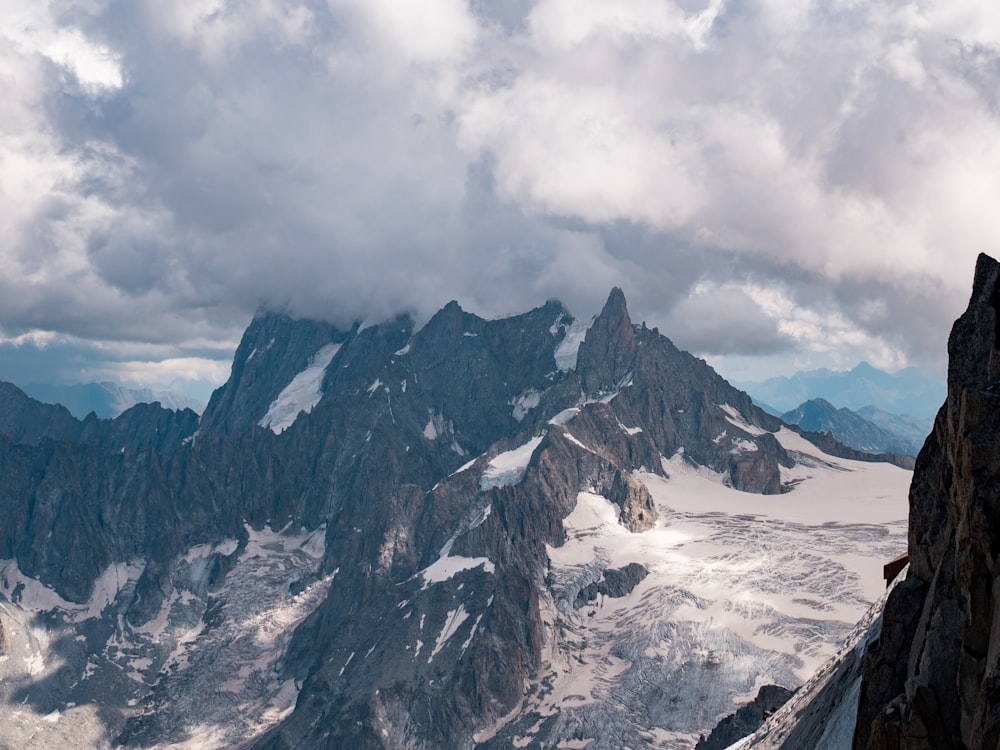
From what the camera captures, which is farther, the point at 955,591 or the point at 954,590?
the point at 954,590

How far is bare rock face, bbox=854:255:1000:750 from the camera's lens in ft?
134

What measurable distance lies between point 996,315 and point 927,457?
36.8 feet

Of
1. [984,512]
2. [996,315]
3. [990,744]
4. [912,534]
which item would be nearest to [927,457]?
[912,534]

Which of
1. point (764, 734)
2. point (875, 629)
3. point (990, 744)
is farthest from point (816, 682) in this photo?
point (990, 744)

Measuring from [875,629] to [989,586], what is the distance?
31.8 m

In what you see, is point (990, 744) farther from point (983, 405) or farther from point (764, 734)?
point (764, 734)

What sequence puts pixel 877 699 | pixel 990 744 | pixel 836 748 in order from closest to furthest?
pixel 990 744 < pixel 877 699 < pixel 836 748

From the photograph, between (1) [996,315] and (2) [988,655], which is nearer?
(2) [988,655]

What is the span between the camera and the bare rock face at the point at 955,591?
134 feet

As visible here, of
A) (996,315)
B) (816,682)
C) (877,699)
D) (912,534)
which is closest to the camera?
(996,315)

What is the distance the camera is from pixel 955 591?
45.6 m

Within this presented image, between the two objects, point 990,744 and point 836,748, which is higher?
point 990,744

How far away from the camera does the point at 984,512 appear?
40688 millimetres

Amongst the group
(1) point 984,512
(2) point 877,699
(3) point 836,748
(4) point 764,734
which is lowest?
(4) point 764,734
